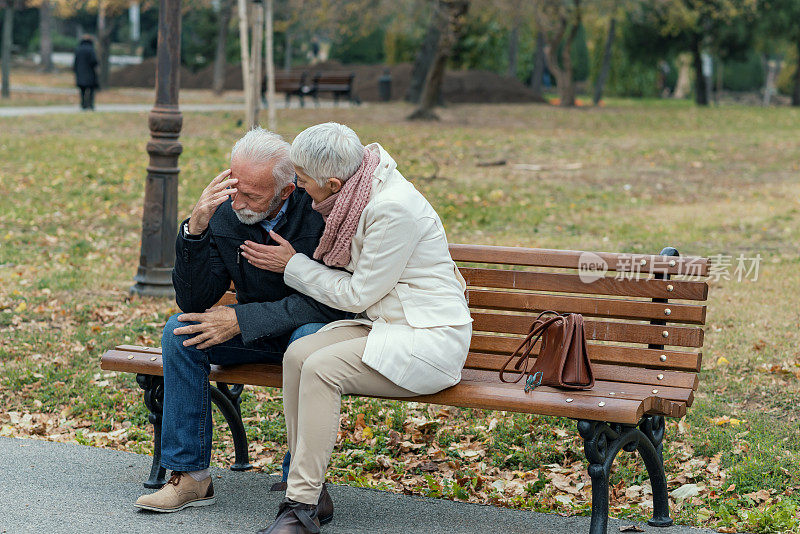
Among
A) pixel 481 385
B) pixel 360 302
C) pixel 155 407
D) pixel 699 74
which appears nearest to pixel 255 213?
pixel 360 302

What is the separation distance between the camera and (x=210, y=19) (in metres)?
38.6

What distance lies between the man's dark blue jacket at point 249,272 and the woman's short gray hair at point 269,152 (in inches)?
5.0

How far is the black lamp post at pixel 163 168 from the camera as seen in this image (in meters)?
7.29

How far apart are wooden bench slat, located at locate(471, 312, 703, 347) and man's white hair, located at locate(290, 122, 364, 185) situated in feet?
3.30

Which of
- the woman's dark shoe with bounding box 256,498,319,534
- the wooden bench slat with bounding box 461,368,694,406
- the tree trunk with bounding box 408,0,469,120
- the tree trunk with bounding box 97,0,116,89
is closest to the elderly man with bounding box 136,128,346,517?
the woman's dark shoe with bounding box 256,498,319,534

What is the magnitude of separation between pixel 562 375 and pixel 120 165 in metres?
11.0

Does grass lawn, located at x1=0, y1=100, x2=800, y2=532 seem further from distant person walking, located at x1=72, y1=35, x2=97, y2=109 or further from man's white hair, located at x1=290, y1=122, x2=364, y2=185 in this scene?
distant person walking, located at x1=72, y1=35, x2=97, y2=109

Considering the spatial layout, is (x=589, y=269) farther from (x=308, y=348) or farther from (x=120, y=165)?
(x=120, y=165)

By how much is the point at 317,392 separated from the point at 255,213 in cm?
76

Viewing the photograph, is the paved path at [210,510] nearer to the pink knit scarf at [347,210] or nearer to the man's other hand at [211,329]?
the man's other hand at [211,329]

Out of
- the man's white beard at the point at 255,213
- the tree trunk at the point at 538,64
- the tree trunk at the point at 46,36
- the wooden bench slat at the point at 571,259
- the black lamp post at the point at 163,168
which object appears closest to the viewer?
the man's white beard at the point at 255,213

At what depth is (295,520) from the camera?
353cm

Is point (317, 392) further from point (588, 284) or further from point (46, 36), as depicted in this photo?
point (46, 36)

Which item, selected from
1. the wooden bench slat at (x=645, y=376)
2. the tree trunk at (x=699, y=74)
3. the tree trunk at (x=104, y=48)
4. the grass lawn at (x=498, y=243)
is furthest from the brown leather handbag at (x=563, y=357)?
the tree trunk at (x=699, y=74)
